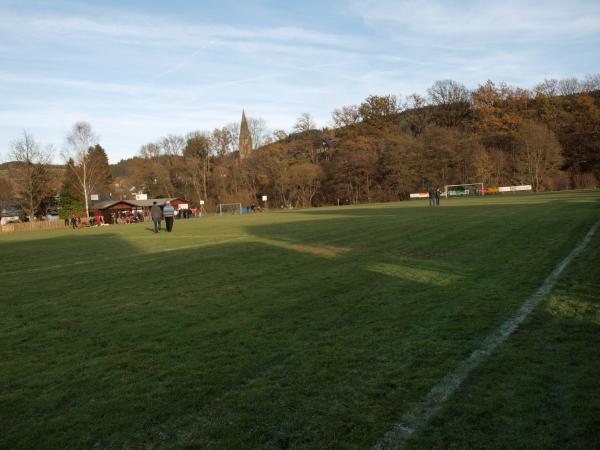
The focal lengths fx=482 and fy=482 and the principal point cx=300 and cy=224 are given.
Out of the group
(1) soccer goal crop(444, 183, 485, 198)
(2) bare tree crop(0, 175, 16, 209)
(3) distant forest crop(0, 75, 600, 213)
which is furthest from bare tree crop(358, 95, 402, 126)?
(2) bare tree crop(0, 175, 16, 209)

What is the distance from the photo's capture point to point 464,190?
72500 mm

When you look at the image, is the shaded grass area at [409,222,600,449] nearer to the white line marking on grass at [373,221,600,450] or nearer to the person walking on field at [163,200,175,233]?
the white line marking on grass at [373,221,600,450]

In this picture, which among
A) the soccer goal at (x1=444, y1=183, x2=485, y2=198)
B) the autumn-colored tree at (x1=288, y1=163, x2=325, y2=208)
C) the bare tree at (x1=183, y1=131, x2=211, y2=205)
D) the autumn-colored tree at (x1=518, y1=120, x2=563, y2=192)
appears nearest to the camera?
the autumn-colored tree at (x1=518, y1=120, x2=563, y2=192)

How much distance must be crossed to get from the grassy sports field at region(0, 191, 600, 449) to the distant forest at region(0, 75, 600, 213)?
67891 mm

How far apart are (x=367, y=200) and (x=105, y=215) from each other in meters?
44.5

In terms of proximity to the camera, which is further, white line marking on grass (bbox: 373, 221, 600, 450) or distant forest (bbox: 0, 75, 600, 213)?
distant forest (bbox: 0, 75, 600, 213)

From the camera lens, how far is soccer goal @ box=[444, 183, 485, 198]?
71.2 m

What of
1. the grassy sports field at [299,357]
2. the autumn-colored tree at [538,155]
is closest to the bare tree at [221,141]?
the autumn-colored tree at [538,155]

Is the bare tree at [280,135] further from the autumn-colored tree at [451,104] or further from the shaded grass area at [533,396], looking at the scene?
the shaded grass area at [533,396]

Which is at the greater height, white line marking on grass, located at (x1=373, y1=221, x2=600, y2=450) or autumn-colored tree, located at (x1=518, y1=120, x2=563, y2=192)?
autumn-colored tree, located at (x1=518, y1=120, x2=563, y2=192)

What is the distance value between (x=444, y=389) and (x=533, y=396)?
0.67 meters

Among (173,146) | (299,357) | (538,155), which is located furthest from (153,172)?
(299,357)

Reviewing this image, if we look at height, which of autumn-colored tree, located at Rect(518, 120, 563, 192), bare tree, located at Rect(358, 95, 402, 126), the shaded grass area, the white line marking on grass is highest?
bare tree, located at Rect(358, 95, 402, 126)

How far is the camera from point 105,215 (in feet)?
263
